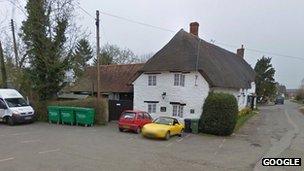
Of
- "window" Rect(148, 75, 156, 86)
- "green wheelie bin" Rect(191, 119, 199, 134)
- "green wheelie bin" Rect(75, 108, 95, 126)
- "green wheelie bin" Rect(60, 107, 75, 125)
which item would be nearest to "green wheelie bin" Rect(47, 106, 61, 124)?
"green wheelie bin" Rect(60, 107, 75, 125)

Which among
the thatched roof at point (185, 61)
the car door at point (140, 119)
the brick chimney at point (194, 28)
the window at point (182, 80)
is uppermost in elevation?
the brick chimney at point (194, 28)

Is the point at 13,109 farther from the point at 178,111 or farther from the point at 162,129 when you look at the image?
the point at 178,111

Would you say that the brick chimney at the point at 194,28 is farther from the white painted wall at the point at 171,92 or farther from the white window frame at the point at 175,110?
the white window frame at the point at 175,110

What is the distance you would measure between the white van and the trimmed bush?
13.2m

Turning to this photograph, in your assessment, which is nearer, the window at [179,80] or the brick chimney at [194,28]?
the window at [179,80]

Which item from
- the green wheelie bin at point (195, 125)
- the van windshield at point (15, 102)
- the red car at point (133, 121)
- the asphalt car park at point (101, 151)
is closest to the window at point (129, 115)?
the red car at point (133, 121)

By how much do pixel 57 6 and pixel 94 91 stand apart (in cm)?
1005

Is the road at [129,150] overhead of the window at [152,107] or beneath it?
beneath

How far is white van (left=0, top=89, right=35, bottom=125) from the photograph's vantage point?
2420 cm

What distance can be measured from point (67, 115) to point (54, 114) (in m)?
1.49

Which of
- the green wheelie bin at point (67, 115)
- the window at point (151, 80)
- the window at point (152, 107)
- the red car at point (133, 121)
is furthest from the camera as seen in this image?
the window at point (151, 80)

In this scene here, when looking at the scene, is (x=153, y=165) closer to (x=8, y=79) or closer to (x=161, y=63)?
(x=161, y=63)

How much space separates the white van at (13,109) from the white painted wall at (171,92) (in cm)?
901

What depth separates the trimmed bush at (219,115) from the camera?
76.2ft
